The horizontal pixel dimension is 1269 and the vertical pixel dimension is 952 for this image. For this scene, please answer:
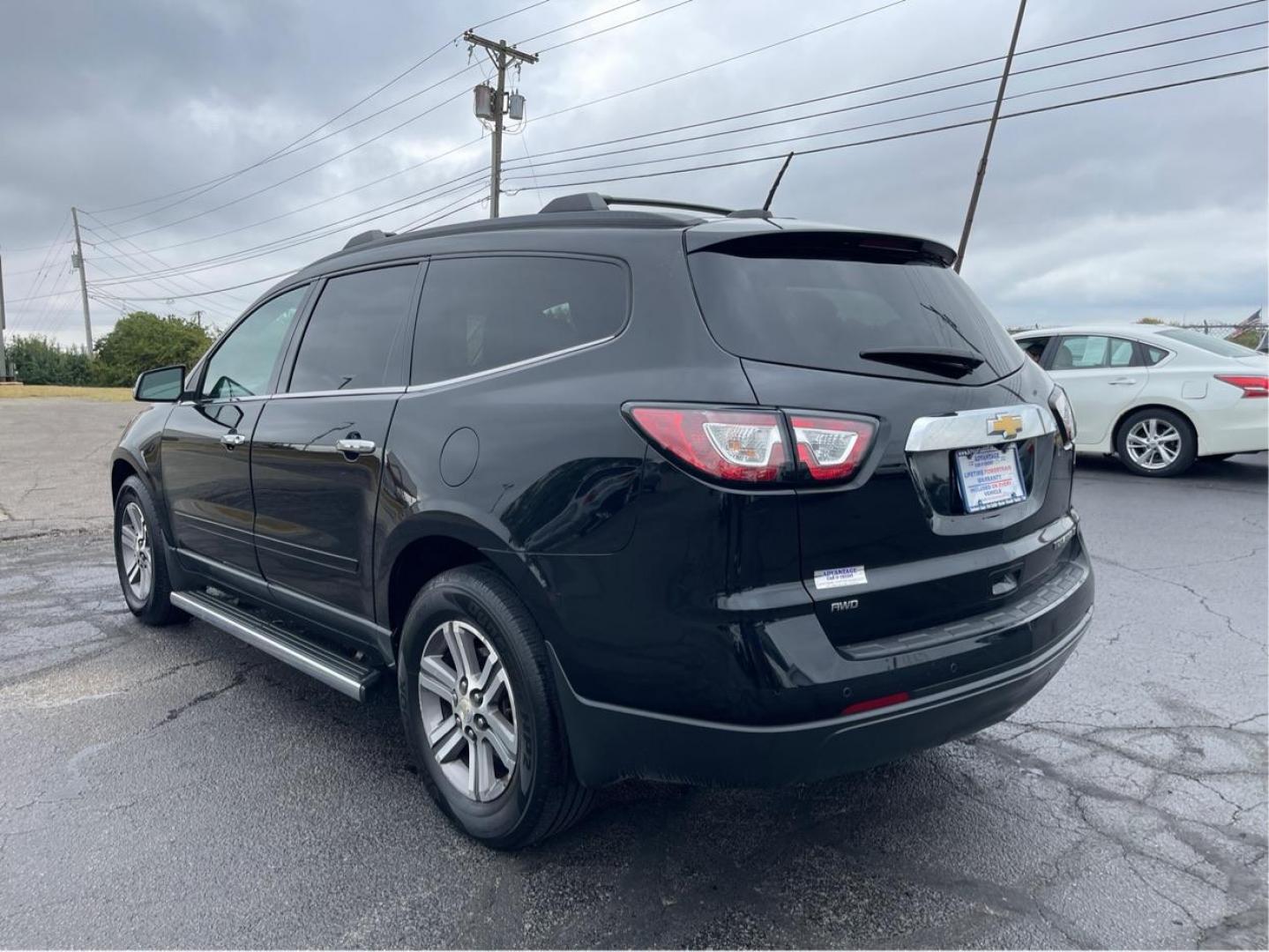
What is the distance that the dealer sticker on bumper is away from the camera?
2215mm

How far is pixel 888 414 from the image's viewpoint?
7.63ft

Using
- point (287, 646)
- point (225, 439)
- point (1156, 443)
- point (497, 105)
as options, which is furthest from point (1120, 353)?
point (497, 105)

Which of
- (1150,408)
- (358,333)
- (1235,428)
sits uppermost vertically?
(358,333)

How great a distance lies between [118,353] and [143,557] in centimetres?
9169

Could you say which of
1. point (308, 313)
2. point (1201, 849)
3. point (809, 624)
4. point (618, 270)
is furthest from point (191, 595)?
point (1201, 849)

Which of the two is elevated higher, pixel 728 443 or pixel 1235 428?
pixel 728 443

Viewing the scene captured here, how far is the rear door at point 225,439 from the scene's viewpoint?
3.91m

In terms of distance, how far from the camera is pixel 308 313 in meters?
3.84

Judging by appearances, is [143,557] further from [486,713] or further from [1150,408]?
[1150,408]

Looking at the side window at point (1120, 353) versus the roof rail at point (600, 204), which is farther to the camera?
the side window at point (1120, 353)

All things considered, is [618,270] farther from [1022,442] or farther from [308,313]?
[308,313]

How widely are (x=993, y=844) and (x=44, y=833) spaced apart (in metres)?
2.90

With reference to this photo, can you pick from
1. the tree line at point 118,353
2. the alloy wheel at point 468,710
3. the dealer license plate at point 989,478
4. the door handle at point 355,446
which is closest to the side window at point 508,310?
the door handle at point 355,446

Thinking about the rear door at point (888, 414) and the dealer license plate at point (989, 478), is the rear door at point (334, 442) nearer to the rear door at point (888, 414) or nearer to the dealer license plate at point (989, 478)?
the rear door at point (888, 414)
